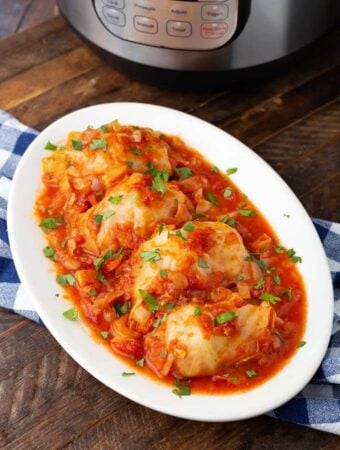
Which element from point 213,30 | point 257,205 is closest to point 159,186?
point 257,205

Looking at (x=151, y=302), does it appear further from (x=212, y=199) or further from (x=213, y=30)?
(x=213, y=30)

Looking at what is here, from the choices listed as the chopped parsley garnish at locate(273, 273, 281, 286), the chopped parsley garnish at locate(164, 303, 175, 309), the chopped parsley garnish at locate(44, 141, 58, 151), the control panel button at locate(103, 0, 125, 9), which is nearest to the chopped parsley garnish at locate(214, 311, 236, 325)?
the chopped parsley garnish at locate(164, 303, 175, 309)

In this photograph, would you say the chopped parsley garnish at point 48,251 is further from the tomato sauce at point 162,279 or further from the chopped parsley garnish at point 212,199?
the chopped parsley garnish at point 212,199

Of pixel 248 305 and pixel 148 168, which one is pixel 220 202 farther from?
pixel 248 305

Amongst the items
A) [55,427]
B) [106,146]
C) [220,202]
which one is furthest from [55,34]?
[55,427]

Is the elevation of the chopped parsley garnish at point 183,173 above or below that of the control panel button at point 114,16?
below

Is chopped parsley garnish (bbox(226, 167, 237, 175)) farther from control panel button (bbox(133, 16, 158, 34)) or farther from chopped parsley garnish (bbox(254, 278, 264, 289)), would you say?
control panel button (bbox(133, 16, 158, 34))

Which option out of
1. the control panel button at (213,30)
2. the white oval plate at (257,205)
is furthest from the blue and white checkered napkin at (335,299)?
the control panel button at (213,30)
